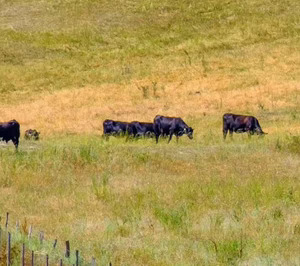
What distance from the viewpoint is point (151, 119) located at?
3447 centimetres

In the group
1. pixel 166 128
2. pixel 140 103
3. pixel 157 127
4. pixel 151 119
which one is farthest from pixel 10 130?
pixel 140 103

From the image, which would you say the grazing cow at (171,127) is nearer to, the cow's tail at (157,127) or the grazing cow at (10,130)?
the cow's tail at (157,127)

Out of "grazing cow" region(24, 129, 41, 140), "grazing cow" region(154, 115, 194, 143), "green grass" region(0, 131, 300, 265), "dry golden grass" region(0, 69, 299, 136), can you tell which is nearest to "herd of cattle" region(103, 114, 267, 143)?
"grazing cow" region(154, 115, 194, 143)

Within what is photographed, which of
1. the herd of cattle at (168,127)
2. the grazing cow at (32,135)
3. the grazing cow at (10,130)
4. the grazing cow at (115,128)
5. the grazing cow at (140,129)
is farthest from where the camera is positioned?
the grazing cow at (115,128)

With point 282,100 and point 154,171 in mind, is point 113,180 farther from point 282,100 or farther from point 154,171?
point 282,100

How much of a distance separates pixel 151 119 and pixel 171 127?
5423mm

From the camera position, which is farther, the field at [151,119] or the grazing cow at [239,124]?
the grazing cow at [239,124]

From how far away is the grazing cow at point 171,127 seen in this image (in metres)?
28.7

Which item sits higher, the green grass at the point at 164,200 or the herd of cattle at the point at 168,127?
the herd of cattle at the point at 168,127


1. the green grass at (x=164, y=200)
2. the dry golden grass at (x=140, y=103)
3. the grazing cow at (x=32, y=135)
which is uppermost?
the dry golden grass at (x=140, y=103)

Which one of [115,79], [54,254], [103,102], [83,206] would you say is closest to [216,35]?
[115,79]

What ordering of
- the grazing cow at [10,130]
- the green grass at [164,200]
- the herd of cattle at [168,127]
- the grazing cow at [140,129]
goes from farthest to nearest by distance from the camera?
the grazing cow at [140,129], the herd of cattle at [168,127], the grazing cow at [10,130], the green grass at [164,200]

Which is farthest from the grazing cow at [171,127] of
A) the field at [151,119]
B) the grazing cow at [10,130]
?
the grazing cow at [10,130]

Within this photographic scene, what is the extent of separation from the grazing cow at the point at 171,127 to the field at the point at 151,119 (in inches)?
19.7
